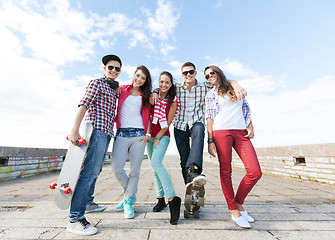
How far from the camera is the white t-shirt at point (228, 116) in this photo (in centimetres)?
255

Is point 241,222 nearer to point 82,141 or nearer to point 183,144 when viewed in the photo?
point 183,144

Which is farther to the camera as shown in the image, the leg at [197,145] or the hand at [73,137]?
the leg at [197,145]

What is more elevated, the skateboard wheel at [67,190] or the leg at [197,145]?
the leg at [197,145]

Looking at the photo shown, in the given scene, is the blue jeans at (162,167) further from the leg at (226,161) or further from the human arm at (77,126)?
the human arm at (77,126)

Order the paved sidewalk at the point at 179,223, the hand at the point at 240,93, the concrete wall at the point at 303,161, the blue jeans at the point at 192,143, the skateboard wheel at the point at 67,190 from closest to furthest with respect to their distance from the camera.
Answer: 1. the paved sidewalk at the point at 179,223
2. the skateboard wheel at the point at 67,190
3. the blue jeans at the point at 192,143
4. the hand at the point at 240,93
5. the concrete wall at the point at 303,161

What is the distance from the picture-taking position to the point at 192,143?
2.48 m

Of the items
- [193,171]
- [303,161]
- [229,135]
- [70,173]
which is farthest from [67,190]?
[303,161]

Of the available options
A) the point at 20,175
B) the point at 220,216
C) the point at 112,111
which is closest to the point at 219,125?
the point at 220,216

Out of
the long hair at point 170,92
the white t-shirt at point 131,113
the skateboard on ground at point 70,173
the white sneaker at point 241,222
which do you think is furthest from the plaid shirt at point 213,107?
the skateboard on ground at point 70,173

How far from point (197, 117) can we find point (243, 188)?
44.8 inches

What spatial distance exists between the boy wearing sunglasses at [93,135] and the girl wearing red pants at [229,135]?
55.2 inches

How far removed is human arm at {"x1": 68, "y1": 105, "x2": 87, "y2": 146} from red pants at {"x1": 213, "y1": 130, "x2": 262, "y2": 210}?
1777mm

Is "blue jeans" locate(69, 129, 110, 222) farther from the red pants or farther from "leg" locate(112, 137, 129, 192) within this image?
the red pants

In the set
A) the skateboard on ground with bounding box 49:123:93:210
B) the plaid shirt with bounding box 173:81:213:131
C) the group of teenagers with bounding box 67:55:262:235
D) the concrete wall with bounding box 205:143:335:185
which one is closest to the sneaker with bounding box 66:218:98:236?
the group of teenagers with bounding box 67:55:262:235
